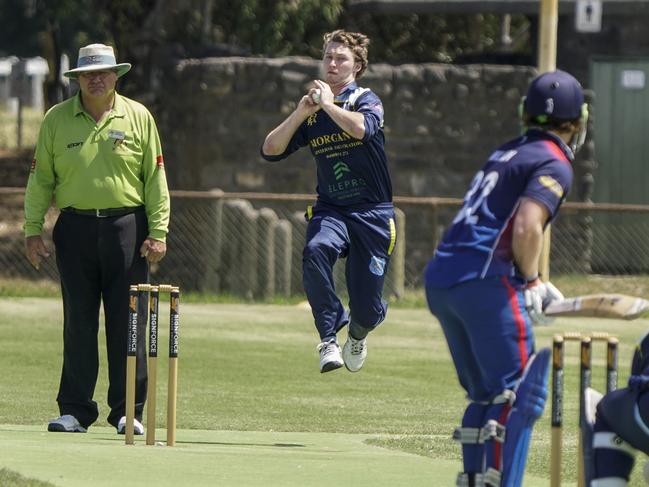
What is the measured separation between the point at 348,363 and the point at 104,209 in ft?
6.64

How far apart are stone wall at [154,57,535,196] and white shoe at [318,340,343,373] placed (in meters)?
10.8

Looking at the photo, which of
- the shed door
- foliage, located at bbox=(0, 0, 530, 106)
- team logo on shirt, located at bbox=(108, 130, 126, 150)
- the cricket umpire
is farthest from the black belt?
foliage, located at bbox=(0, 0, 530, 106)

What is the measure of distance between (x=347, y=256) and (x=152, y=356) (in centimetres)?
211

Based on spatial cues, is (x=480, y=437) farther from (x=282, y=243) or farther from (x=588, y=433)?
(x=282, y=243)

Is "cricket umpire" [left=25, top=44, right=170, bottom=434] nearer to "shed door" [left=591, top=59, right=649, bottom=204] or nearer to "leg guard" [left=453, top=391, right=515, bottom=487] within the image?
"leg guard" [left=453, top=391, right=515, bottom=487]

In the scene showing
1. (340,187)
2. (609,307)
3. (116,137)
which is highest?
(116,137)

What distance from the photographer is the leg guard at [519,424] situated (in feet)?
22.9

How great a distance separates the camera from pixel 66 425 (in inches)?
405

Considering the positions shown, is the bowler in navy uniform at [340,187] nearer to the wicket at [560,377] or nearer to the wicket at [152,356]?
the wicket at [152,356]

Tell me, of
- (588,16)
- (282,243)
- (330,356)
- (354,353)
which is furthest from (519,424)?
(588,16)

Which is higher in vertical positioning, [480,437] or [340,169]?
[340,169]

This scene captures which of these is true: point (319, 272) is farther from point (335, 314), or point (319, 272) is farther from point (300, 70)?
point (300, 70)

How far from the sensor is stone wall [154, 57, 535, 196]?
2119 centimetres

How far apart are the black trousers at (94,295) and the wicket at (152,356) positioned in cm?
74
